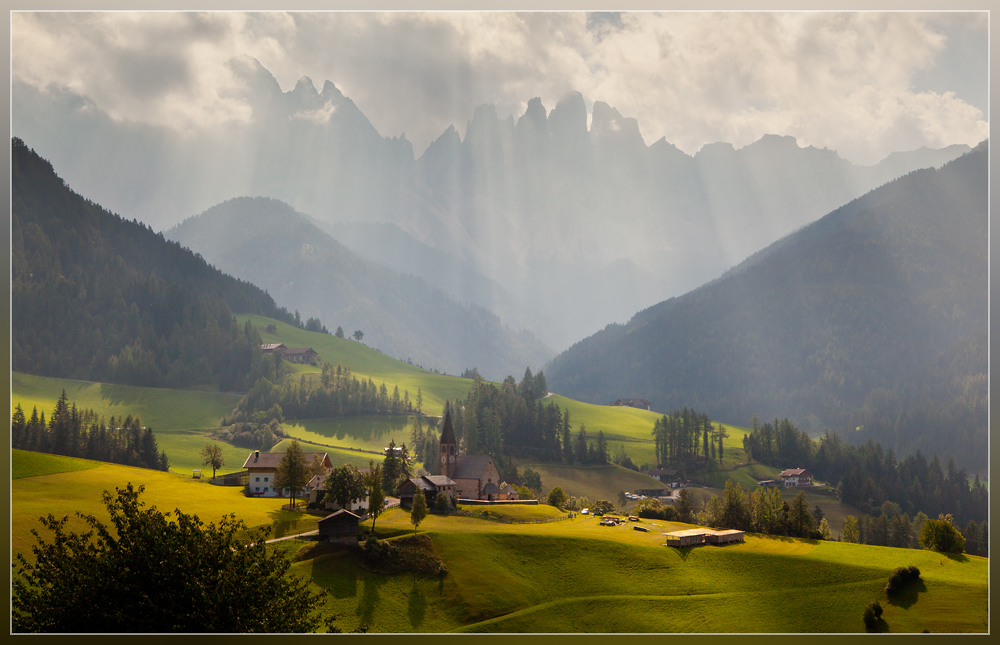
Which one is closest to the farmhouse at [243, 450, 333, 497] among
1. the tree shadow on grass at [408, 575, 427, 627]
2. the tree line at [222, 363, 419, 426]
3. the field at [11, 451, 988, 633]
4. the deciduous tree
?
the field at [11, 451, 988, 633]

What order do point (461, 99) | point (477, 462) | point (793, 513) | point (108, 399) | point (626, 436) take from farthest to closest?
1. point (626, 436)
2. point (108, 399)
3. point (461, 99)
4. point (477, 462)
5. point (793, 513)

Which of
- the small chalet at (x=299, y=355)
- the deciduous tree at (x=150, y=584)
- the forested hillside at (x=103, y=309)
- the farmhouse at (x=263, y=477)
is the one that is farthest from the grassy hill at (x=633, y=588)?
the small chalet at (x=299, y=355)

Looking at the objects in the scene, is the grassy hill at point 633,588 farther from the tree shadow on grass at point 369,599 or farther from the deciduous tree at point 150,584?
the deciduous tree at point 150,584

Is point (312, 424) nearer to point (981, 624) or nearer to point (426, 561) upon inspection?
point (426, 561)

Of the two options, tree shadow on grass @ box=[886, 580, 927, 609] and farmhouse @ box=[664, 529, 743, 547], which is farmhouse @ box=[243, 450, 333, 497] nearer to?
farmhouse @ box=[664, 529, 743, 547]

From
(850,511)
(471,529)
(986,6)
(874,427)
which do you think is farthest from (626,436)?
(986,6)

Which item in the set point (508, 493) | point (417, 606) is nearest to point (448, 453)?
point (508, 493)

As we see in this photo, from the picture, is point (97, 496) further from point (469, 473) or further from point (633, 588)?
point (633, 588)
